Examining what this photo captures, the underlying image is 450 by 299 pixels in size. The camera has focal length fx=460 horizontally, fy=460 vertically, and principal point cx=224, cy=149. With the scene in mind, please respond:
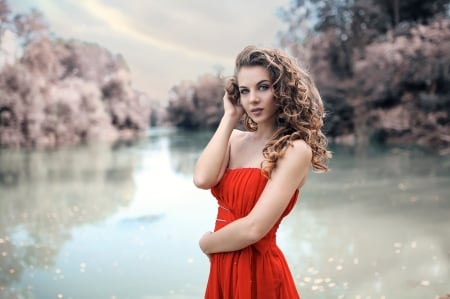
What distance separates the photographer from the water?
10.4 ft

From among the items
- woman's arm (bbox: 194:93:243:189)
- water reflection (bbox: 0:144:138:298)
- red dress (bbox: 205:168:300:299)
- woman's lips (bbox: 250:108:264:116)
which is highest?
woman's lips (bbox: 250:108:264:116)

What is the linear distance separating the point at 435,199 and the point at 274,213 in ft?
18.3

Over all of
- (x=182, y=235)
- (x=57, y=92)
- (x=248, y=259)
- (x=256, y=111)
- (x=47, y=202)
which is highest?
(x=256, y=111)

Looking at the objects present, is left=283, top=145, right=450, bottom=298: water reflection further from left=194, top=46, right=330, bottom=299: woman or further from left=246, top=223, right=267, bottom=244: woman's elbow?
left=246, top=223, right=267, bottom=244: woman's elbow

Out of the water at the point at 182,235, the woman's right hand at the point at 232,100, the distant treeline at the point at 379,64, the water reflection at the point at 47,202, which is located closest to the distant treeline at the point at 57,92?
the water reflection at the point at 47,202

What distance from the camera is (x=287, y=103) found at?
1122mm

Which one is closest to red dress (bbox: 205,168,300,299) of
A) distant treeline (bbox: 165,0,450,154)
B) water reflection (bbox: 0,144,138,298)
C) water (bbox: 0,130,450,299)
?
water (bbox: 0,130,450,299)

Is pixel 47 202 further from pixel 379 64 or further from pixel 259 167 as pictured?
pixel 379 64

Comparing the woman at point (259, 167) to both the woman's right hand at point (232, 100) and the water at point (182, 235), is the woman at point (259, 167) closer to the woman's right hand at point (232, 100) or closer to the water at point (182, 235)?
the woman's right hand at point (232, 100)

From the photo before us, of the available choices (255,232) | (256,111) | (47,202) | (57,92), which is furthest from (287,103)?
(57,92)

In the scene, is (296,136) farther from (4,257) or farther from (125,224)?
(125,224)

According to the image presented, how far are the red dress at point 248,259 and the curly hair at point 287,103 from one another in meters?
0.08

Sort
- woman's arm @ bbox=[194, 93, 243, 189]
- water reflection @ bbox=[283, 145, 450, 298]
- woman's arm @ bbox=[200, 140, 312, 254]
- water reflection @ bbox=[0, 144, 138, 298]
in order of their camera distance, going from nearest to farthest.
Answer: woman's arm @ bbox=[200, 140, 312, 254], woman's arm @ bbox=[194, 93, 243, 189], water reflection @ bbox=[283, 145, 450, 298], water reflection @ bbox=[0, 144, 138, 298]

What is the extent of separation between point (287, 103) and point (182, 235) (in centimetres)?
358
